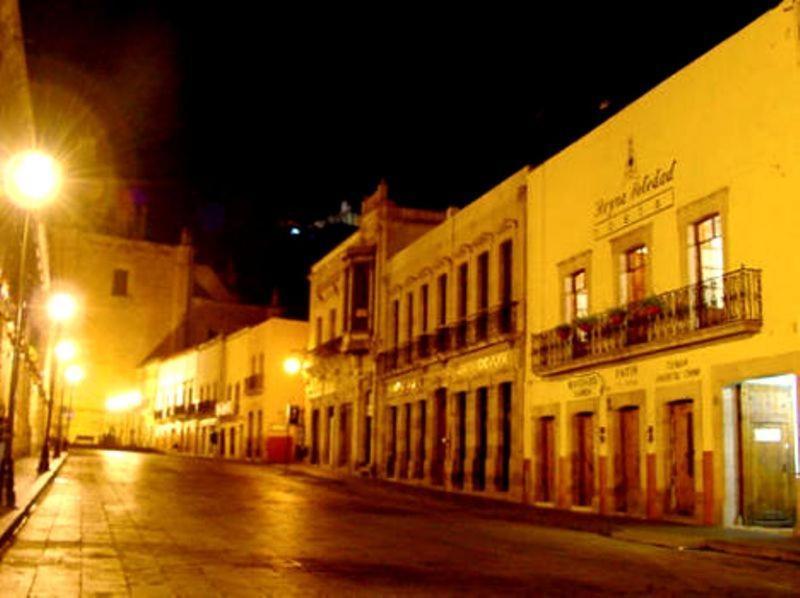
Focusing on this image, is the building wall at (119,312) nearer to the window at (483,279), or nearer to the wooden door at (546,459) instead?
the window at (483,279)

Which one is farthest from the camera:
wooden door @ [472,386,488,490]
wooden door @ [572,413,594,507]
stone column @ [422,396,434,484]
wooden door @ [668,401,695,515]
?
stone column @ [422,396,434,484]

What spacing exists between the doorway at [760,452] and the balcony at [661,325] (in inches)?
50.5

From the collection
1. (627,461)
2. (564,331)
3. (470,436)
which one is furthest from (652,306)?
(470,436)

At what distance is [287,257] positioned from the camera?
8531 cm

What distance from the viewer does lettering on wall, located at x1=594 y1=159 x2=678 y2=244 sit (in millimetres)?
21719

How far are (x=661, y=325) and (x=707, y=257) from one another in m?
1.63

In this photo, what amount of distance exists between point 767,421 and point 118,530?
12058 millimetres

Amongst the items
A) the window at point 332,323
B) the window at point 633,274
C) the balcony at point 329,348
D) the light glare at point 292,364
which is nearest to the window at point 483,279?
the window at point 633,274

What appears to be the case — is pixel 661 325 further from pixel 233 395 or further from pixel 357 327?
pixel 233 395

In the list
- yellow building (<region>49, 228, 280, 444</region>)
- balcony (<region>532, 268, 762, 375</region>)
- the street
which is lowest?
the street

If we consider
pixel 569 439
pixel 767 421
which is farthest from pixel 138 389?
pixel 767 421

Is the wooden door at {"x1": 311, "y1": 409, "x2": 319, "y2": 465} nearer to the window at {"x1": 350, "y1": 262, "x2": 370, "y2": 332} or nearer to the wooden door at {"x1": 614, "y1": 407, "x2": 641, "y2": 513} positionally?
the window at {"x1": 350, "y1": 262, "x2": 370, "y2": 332}

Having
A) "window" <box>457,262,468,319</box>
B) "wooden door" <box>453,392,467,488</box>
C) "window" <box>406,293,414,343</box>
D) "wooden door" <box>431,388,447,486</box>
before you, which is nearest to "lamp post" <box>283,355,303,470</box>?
"window" <box>406,293,414,343</box>

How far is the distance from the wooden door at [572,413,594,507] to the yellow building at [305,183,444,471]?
16374 mm
